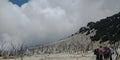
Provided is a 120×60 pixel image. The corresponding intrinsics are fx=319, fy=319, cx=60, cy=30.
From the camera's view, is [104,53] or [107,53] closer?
[104,53]

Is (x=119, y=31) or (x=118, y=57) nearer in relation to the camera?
(x=118, y=57)

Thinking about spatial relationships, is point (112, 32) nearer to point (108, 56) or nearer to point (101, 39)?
point (101, 39)

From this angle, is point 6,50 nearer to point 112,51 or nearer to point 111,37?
point 111,37

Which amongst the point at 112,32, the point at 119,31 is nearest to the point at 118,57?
the point at 119,31

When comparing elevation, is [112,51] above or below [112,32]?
below

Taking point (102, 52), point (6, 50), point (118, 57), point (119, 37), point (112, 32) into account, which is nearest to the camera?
point (102, 52)

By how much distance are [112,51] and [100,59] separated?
1569 mm

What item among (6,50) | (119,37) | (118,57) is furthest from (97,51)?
(6,50)

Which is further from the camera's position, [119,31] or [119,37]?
[119,31]

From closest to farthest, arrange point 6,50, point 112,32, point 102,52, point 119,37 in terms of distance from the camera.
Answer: point 102,52 < point 119,37 < point 6,50 < point 112,32

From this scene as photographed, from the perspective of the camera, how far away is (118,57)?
32875 mm

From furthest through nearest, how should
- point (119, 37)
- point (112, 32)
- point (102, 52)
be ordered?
point (112, 32) < point (119, 37) < point (102, 52)

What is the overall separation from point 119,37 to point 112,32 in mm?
26624

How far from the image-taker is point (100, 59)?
1197 inches
